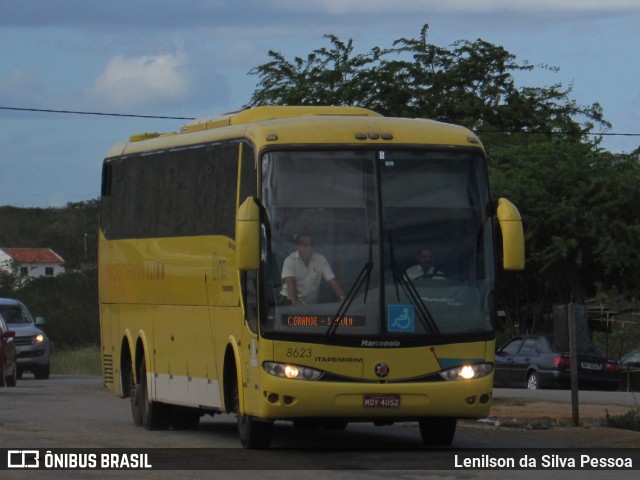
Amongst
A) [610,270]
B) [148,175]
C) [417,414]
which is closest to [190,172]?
[148,175]

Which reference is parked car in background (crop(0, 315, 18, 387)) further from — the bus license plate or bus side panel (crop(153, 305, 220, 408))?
the bus license plate

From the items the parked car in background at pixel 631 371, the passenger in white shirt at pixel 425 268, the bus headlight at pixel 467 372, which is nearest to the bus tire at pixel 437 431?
the bus headlight at pixel 467 372

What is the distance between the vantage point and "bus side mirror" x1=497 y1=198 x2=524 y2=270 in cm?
1562

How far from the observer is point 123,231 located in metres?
21.3

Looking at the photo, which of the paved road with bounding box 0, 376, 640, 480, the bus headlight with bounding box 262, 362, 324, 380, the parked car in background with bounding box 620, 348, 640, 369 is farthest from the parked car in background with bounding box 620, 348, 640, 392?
the bus headlight with bounding box 262, 362, 324, 380

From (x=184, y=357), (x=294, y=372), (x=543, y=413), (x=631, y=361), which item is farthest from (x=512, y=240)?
(x=631, y=361)

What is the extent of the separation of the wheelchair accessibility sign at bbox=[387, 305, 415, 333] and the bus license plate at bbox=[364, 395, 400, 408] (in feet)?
2.09

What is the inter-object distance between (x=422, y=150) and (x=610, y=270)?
26570mm

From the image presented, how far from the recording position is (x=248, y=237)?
602 inches

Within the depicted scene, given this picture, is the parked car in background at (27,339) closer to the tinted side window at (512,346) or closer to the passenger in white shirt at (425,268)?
the tinted side window at (512,346)

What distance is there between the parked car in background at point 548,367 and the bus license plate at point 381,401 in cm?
2013

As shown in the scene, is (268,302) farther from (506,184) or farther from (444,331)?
(506,184)

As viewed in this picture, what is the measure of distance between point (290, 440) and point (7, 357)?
15.2 meters

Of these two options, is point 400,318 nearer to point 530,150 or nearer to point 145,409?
point 145,409
